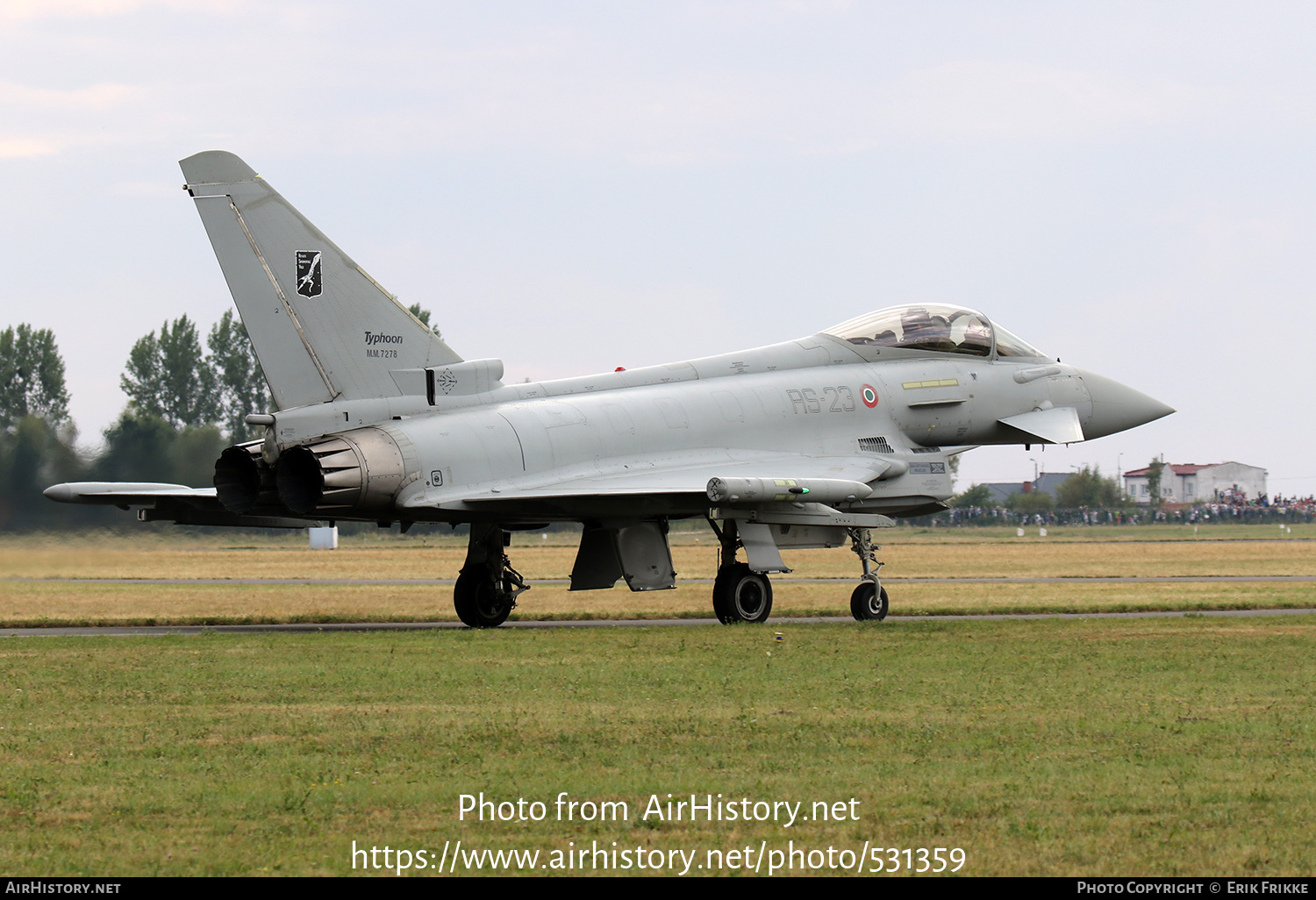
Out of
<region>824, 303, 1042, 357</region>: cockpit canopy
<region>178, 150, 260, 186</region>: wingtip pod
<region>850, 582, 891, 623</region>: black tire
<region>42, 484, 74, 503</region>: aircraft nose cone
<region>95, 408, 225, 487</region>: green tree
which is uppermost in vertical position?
<region>178, 150, 260, 186</region>: wingtip pod

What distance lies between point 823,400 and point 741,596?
10.9 ft

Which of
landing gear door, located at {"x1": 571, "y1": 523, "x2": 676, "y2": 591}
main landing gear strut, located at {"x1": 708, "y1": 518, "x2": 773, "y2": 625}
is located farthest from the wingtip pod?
main landing gear strut, located at {"x1": 708, "y1": 518, "x2": 773, "y2": 625}

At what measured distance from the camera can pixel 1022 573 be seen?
117 ft

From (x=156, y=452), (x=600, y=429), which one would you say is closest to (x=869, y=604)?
(x=600, y=429)

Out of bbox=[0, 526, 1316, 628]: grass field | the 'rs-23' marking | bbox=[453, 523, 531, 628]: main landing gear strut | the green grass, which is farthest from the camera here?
bbox=[0, 526, 1316, 628]: grass field

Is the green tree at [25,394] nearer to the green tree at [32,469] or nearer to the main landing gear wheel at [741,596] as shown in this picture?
the green tree at [32,469]

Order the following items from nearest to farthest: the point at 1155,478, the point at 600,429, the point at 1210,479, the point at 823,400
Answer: the point at 600,429
the point at 823,400
the point at 1155,478
the point at 1210,479

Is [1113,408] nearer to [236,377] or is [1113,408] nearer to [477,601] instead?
[477,601]

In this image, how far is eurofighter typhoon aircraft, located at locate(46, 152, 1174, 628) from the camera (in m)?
16.6

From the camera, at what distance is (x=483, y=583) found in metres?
19.2

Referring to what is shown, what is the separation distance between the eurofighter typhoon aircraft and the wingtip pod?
0.07 feet

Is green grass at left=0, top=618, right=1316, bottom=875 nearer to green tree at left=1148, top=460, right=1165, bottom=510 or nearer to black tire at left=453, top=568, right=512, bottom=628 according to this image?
black tire at left=453, top=568, right=512, bottom=628

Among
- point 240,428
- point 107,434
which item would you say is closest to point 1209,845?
point 107,434
